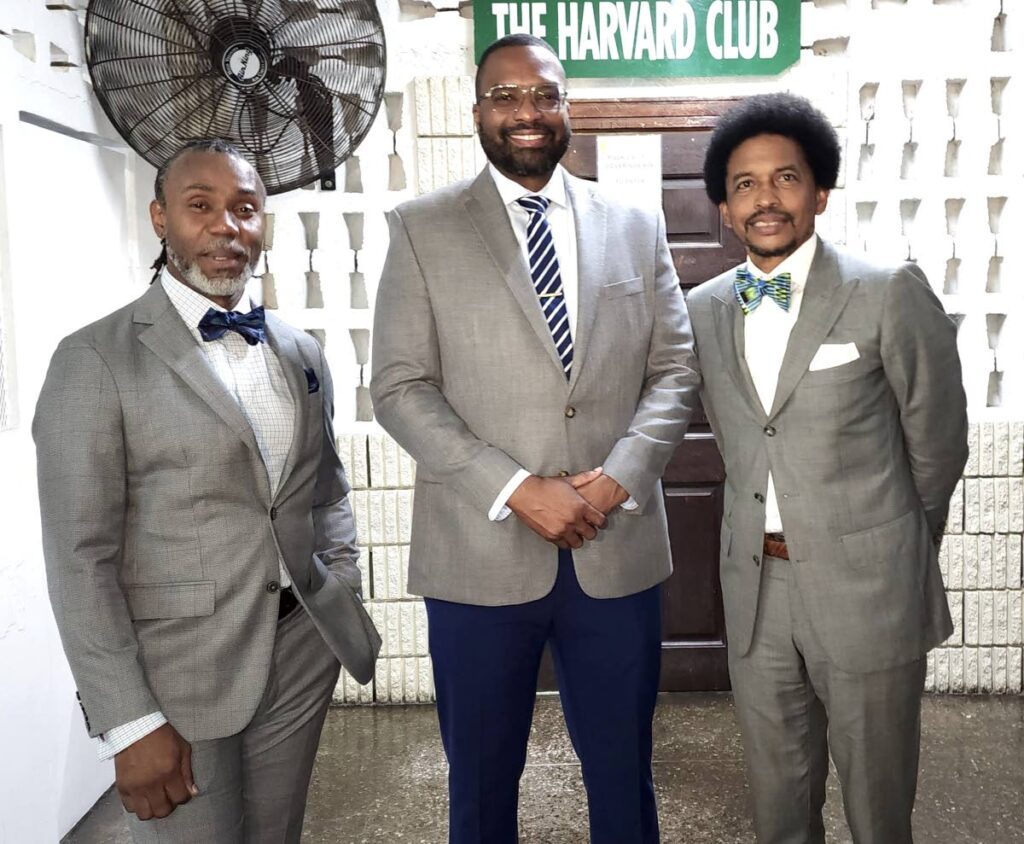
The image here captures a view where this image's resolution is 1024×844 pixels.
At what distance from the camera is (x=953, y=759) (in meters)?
3.53

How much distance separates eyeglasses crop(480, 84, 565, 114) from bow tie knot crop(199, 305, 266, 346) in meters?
0.69

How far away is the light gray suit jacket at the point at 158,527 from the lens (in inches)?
64.6

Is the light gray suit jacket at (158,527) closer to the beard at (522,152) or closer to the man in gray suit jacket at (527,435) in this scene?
the man in gray suit jacket at (527,435)

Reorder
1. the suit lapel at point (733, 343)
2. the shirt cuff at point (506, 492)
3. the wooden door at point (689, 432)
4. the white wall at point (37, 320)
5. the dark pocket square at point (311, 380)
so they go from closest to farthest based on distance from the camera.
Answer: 1. the dark pocket square at point (311, 380)
2. the shirt cuff at point (506, 492)
3. the suit lapel at point (733, 343)
4. the white wall at point (37, 320)
5. the wooden door at point (689, 432)

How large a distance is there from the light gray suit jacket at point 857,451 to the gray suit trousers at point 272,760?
35.1 inches

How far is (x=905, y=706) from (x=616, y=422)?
811 millimetres

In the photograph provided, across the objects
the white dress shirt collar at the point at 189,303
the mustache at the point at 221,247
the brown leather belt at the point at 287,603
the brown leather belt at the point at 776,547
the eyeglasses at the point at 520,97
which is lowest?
the brown leather belt at the point at 287,603

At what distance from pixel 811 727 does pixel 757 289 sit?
919 mm

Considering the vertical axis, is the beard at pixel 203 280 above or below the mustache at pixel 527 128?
below

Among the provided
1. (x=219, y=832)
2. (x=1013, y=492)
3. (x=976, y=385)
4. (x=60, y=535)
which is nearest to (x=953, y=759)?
(x=1013, y=492)

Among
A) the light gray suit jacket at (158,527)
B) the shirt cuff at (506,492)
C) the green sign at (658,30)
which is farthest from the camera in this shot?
the green sign at (658,30)

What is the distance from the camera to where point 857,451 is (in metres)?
2.11

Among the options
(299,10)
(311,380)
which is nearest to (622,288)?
(311,380)

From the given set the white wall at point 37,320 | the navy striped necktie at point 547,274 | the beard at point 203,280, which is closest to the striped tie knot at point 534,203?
the navy striped necktie at point 547,274
